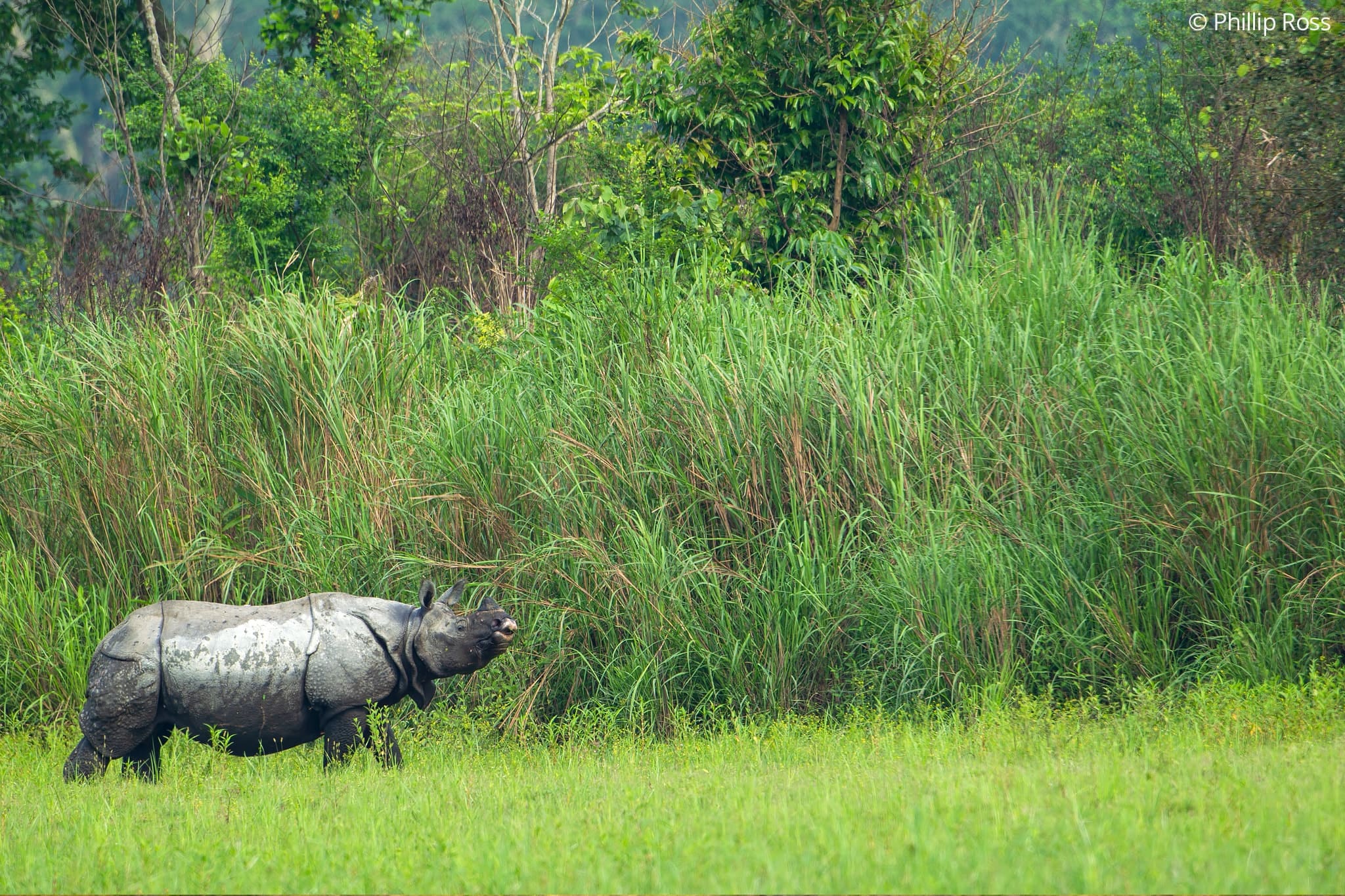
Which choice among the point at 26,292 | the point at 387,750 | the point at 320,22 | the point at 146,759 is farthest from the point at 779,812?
the point at 320,22

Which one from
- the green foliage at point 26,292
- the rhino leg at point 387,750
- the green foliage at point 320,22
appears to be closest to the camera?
the rhino leg at point 387,750

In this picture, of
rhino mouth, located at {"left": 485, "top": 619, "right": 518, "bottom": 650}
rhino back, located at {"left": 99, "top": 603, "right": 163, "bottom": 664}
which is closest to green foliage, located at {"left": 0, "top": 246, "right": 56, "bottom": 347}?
rhino back, located at {"left": 99, "top": 603, "right": 163, "bottom": 664}

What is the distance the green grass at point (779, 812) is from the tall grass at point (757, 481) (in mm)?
473

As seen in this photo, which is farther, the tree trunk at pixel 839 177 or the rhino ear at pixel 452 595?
the tree trunk at pixel 839 177

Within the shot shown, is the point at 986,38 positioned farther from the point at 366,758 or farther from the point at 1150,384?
the point at 366,758

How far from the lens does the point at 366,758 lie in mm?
6016

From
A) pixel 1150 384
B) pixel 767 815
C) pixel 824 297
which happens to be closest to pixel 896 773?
pixel 767 815

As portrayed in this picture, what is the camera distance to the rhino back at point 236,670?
18.7ft

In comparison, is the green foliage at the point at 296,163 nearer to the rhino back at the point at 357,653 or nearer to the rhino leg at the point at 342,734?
the rhino back at the point at 357,653

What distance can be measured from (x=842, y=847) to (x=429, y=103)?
20244mm

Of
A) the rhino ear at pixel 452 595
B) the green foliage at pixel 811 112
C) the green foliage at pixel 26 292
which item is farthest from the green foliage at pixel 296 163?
the rhino ear at pixel 452 595

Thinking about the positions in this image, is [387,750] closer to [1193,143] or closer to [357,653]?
[357,653]

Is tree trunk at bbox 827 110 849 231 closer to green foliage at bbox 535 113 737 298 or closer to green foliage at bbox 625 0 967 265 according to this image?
green foliage at bbox 625 0 967 265

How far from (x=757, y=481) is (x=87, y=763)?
3540mm
